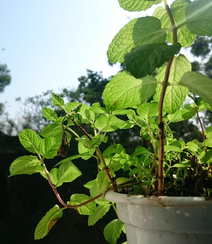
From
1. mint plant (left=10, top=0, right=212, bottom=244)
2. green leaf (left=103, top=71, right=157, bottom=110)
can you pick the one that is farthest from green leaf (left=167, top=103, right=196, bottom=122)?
green leaf (left=103, top=71, right=157, bottom=110)

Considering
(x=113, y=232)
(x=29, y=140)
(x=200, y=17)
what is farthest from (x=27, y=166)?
(x=200, y=17)

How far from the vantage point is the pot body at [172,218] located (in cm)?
23

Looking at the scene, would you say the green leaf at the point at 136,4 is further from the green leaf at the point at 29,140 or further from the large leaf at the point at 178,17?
the green leaf at the point at 29,140

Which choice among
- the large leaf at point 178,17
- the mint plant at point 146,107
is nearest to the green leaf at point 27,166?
the mint plant at point 146,107

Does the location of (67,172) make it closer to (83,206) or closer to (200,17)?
(83,206)

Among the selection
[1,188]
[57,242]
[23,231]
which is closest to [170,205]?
[57,242]

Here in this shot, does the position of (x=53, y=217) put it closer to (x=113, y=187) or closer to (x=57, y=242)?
(x=113, y=187)

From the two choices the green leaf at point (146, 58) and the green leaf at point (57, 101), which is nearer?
the green leaf at point (146, 58)

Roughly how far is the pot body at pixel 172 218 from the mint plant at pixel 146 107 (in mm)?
23

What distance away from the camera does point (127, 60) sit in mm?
183

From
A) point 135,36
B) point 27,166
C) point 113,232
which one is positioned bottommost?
point 113,232

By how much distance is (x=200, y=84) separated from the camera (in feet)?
0.73

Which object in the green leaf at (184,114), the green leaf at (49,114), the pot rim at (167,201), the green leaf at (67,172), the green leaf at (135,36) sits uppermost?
the green leaf at (135,36)

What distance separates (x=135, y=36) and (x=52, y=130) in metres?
0.15
